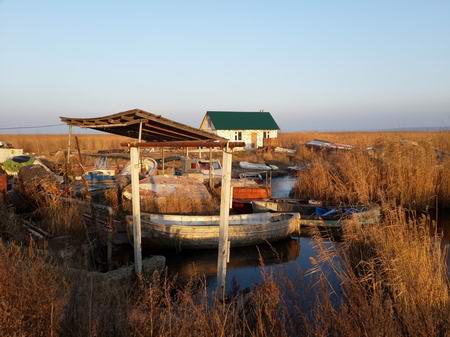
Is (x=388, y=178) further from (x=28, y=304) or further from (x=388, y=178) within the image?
(x=28, y=304)

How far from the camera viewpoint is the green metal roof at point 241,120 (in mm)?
44906

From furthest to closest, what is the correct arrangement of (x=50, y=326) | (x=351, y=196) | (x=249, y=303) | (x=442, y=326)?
1. (x=351, y=196)
2. (x=249, y=303)
3. (x=442, y=326)
4. (x=50, y=326)

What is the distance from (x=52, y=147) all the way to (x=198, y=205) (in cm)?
3565

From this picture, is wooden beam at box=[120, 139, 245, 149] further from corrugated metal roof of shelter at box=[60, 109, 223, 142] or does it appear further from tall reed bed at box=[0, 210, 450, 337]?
tall reed bed at box=[0, 210, 450, 337]

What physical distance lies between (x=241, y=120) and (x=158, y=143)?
38439mm

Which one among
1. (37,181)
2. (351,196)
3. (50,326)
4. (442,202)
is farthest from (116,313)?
(442,202)

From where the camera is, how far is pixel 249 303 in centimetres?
681

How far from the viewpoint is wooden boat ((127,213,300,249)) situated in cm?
1256

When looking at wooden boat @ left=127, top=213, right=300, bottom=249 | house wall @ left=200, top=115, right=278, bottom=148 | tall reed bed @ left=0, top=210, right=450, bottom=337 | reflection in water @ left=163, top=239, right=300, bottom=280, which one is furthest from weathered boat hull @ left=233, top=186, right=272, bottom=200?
house wall @ left=200, top=115, right=278, bottom=148

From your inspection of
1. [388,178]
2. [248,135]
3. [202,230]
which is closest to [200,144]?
[202,230]

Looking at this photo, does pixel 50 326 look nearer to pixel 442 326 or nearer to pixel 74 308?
pixel 74 308

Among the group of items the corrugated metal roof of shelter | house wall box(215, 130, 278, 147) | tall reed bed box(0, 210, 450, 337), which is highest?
the corrugated metal roof of shelter

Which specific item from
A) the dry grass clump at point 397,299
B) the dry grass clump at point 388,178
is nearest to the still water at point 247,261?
the dry grass clump at point 388,178

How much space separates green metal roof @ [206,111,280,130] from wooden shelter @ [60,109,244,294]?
33.8m
